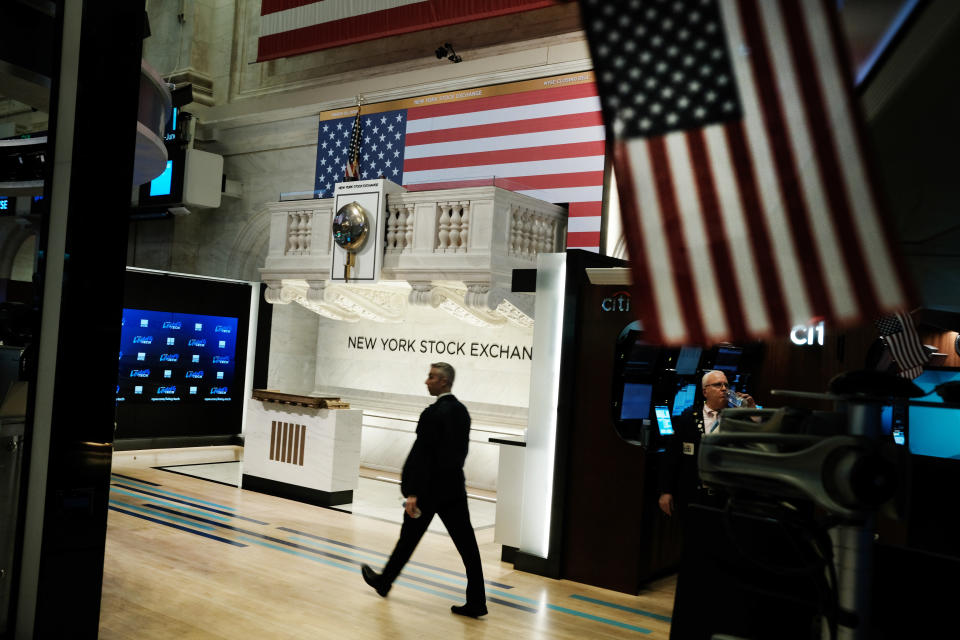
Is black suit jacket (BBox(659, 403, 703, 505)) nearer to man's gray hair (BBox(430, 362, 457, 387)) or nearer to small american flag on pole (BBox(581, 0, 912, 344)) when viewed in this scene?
man's gray hair (BBox(430, 362, 457, 387))

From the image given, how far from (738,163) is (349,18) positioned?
13.3 metres

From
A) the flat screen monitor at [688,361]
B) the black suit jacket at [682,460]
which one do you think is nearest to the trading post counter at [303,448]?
the flat screen monitor at [688,361]

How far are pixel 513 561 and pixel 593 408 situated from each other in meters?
1.68

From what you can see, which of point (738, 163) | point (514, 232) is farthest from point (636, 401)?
point (738, 163)

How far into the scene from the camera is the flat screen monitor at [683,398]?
8.78m

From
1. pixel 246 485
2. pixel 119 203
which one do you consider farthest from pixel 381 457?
pixel 119 203

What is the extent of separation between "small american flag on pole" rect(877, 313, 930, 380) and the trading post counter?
609cm

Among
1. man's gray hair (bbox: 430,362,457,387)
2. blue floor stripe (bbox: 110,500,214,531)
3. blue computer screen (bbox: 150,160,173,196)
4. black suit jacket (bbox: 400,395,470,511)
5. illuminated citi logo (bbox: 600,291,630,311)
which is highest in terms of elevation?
blue computer screen (bbox: 150,160,173,196)

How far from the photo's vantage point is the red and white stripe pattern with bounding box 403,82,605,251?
1154cm

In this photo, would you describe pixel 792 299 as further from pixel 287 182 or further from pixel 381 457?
pixel 287 182

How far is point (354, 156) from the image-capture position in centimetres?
1235

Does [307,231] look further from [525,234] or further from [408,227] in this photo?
[525,234]

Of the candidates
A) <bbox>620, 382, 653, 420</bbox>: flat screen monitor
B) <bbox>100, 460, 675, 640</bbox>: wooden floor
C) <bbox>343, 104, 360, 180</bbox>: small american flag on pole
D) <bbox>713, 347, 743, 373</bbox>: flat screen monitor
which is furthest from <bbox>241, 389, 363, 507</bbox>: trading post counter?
<bbox>713, 347, 743, 373</bbox>: flat screen monitor

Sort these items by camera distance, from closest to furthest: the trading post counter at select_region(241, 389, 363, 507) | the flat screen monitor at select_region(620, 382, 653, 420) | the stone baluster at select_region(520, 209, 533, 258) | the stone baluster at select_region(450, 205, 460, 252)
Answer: the flat screen monitor at select_region(620, 382, 653, 420) < the trading post counter at select_region(241, 389, 363, 507) < the stone baluster at select_region(450, 205, 460, 252) < the stone baluster at select_region(520, 209, 533, 258)
